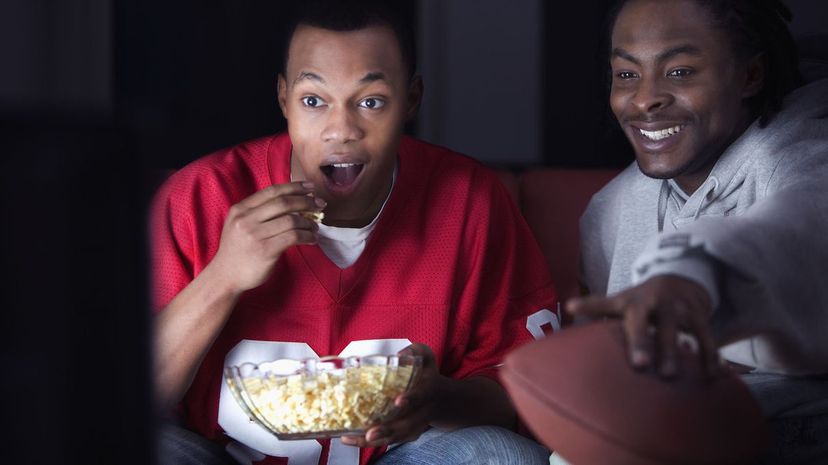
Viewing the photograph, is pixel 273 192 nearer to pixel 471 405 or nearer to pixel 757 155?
pixel 471 405

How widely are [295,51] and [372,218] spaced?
0.28 metres

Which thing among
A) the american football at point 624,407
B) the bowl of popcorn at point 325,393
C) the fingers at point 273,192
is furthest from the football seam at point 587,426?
the fingers at point 273,192

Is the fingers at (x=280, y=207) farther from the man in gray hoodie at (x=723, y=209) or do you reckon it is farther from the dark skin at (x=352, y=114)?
the man in gray hoodie at (x=723, y=209)

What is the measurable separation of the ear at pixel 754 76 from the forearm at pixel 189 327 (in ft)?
2.65

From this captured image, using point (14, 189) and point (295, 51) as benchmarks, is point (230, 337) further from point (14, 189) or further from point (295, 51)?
point (14, 189)

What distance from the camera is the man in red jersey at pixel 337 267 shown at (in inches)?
58.1

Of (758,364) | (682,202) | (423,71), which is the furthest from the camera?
(423,71)

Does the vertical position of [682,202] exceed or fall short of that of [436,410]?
it exceeds it

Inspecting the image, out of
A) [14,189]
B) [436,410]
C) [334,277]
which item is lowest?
[436,410]

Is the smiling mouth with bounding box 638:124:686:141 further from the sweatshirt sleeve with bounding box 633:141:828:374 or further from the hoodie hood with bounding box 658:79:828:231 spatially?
the sweatshirt sleeve with bounding box 633:141:828:374

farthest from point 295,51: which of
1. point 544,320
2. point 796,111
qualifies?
point 796,111

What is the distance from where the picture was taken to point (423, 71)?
138 inches

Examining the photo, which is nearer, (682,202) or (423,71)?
(682,202)

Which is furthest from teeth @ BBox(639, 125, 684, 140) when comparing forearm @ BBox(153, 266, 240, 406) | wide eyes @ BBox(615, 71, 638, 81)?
forearm @ BBox(153, 266, 240, 406)
